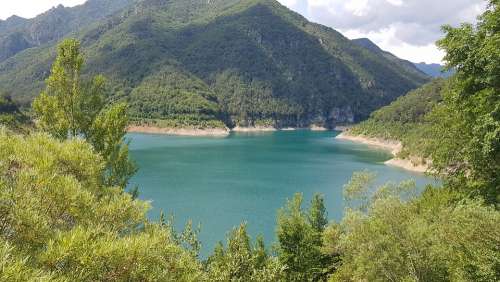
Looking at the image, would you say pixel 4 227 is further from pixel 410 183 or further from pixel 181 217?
pixel 181 217

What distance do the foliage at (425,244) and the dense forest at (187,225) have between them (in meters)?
0.05

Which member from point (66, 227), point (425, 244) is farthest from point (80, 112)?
point (425, 244)

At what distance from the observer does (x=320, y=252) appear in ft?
98.0

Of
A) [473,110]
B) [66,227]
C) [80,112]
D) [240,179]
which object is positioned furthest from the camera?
[240,179]

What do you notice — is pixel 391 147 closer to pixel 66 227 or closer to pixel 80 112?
pixel 80 112

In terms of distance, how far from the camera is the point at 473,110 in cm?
1842

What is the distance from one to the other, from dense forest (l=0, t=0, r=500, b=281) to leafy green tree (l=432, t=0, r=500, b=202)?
6 centimetres

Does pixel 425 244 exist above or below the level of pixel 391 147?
above

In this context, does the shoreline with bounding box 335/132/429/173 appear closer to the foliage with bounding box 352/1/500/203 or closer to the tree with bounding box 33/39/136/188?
the foliage with bounding box 352/1/500/203

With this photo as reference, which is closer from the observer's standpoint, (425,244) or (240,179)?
(425,244)

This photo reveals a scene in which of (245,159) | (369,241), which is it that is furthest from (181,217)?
(245,159)

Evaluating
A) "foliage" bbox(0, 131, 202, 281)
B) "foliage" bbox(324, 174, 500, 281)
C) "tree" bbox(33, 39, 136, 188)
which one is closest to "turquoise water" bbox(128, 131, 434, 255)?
"tree" bbox(33, 39, 136, 188)

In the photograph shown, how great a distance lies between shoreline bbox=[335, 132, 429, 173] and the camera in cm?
9519

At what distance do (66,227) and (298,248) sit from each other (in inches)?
944
